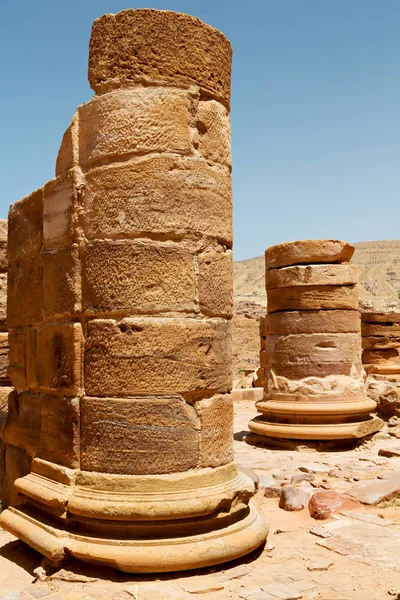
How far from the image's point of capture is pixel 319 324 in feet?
31.5

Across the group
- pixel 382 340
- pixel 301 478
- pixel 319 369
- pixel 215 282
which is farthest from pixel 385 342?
pixel 215 282

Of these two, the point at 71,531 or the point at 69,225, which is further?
the point at 69,225

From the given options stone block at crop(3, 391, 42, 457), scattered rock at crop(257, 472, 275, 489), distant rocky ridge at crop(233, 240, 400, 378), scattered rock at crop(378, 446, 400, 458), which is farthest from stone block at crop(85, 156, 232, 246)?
distant rocky ridge at crop(233, 240, 400, 378)

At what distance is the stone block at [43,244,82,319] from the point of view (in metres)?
4.53

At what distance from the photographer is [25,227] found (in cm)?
554

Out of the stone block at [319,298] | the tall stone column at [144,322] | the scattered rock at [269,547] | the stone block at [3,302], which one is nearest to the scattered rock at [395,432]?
the stone block at [319,298]

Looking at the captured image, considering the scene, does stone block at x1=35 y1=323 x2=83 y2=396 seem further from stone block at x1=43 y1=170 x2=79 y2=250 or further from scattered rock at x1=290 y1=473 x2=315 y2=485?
scattered rock at x1=290 y1=473 x2=315 y2=485

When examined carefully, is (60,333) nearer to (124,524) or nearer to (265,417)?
(124,524)

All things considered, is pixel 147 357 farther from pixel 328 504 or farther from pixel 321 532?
pixel 328 504

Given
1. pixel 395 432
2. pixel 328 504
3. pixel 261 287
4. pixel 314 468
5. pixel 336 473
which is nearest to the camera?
pixel 328 504

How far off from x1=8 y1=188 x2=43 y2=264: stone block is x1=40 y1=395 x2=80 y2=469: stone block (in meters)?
1.31

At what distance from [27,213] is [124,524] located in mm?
2837

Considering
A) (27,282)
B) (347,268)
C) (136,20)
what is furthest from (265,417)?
(136,20)

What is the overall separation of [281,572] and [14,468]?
276 cm
